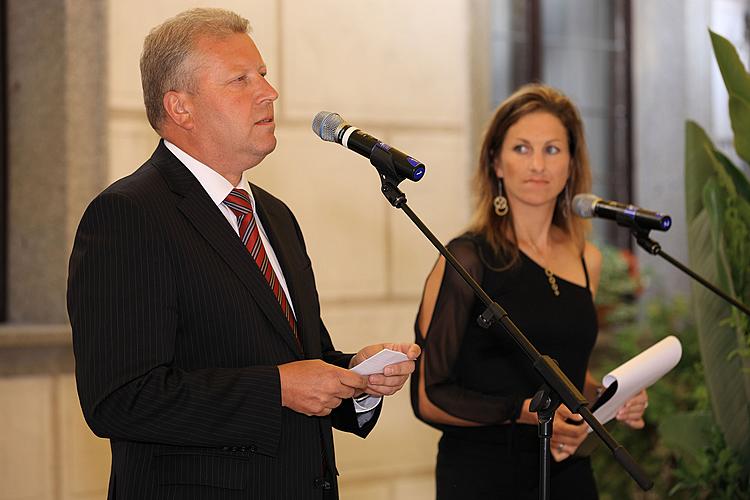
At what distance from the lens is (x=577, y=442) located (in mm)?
2760

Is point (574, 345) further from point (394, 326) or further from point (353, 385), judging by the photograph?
point (394, 326)

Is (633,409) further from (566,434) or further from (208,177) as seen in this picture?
(208,177)

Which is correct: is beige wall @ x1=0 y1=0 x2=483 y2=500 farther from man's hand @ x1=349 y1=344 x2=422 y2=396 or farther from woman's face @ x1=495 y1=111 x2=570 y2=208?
man's hand @ x1=349 y1=344 x2=422 y2=396

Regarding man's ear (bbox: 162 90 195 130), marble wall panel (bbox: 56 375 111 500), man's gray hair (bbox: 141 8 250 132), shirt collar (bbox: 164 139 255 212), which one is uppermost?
man's gray hair (bbox: 141 8 250 132)

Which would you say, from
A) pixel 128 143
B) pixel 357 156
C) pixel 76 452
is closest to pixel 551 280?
pixel 357 156

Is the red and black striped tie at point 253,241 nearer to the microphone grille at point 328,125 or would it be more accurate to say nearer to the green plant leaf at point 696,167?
the microphone grille at point 328,125

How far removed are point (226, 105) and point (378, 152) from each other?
0.35 m

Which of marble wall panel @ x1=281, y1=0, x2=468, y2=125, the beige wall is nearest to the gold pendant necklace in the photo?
the beige wall

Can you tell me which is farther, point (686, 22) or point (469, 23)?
point (686, 22)

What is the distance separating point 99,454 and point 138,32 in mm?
1530

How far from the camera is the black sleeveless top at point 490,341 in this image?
288 centimetres

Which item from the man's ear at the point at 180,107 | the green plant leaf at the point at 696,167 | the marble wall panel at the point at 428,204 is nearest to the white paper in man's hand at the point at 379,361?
the man's ear at the point at 180,107

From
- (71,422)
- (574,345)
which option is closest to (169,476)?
(574,345)

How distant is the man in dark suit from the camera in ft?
6.46
